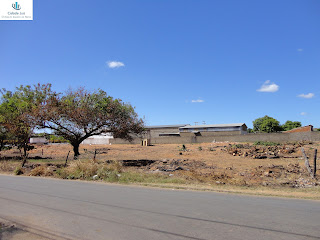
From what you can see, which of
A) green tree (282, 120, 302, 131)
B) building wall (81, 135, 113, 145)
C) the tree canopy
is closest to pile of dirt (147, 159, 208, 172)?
the tree canopy

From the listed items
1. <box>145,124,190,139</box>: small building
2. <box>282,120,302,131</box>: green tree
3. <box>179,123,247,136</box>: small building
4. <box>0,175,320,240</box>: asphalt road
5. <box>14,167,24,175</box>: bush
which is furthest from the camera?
<box>282,120,302,131</box>: green tree

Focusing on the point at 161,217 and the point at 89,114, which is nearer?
the point at 161,217

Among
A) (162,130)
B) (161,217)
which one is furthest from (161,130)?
(161,217)

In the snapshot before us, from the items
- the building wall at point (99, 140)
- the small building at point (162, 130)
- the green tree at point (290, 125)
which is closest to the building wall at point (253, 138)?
the building wall at point (99, 140)

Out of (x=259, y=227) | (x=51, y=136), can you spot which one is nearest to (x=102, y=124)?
(x=51, y=136)

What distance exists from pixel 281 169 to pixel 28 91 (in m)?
25.3

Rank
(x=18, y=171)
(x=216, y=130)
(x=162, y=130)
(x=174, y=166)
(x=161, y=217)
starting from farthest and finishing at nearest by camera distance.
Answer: (x=162, y=130) → (x=216, y=130) → (x=174, y=166) → (x=18, y=171) → (x=161, y=217)

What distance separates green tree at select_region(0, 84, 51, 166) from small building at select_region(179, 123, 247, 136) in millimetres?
50823

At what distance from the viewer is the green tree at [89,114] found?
24.3 meters

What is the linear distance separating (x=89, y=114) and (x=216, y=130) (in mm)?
56839

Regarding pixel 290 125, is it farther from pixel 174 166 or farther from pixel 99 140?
pixel 174 166

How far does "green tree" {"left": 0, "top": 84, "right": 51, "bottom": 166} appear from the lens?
983 inches

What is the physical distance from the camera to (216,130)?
76.6m

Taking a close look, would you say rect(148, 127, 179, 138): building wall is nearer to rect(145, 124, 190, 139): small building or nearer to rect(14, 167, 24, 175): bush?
rect(145, 124, 190, 139): small building
